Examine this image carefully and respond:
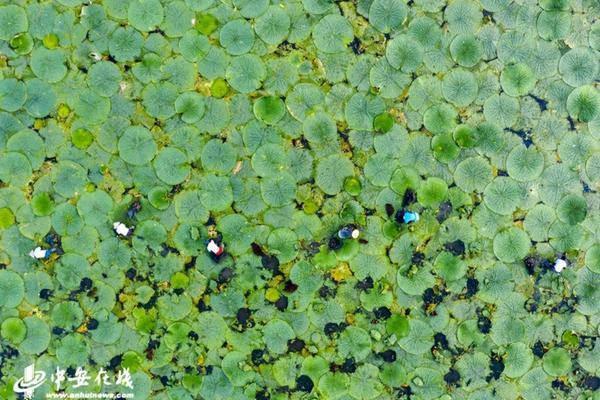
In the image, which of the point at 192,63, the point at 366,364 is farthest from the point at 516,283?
the point at 192,63

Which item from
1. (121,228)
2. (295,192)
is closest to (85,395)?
(121,228)

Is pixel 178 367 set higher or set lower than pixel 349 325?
lower

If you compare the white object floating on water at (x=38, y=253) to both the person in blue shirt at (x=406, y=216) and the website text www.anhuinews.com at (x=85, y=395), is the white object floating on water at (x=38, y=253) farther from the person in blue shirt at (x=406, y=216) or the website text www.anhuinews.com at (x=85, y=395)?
the person in blue shirt at (x=406, y=216)

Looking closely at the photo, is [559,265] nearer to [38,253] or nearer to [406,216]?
[406,216]

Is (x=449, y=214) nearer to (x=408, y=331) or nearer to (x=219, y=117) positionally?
(x=408, y=331)

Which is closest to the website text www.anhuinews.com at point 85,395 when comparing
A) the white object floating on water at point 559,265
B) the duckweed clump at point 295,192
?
the duckweed clump at point 295,192

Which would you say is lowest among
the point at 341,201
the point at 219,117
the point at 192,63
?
the point at 341,201
